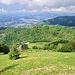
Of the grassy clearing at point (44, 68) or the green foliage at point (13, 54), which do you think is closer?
the grassy clearing at point (44, 68)

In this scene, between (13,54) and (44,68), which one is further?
(13,54)

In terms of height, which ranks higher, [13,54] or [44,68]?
[13,54]

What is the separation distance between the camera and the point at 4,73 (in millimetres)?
30844

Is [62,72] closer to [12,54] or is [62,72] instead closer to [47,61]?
[47,61]

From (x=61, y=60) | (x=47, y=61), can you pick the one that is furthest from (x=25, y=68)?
(x=61, y=60)

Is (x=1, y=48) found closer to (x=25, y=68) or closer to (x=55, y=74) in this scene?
(x=25, y=68)

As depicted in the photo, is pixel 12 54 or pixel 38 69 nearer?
pixel 38 69

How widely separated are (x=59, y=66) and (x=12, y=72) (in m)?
7.91

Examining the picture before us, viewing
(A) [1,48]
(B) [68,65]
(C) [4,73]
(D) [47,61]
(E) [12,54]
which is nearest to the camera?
(C) [4,73]

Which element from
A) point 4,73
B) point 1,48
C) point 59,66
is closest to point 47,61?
point 59,66

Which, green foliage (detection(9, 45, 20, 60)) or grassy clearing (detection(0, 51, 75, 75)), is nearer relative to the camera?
grassy clearing (detection(0, 51, 75, 75))

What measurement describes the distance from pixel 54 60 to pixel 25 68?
672 cm

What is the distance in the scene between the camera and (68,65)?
108 ft

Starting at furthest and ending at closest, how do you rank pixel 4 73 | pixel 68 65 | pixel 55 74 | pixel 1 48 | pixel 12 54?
pixel 1 48 → pixel 12 54 → pixel 68 65 → pixel 4 73 → pixel 55 74
